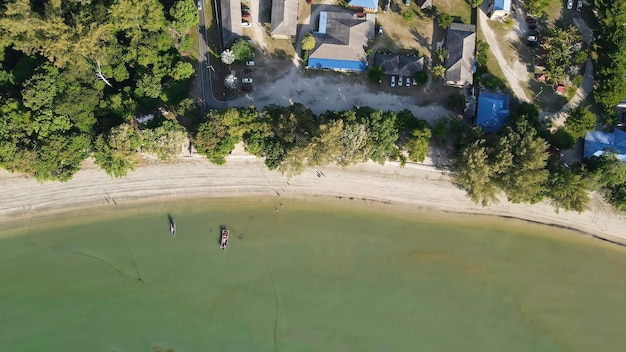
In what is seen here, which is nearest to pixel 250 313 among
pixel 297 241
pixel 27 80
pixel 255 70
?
pixel 297 241

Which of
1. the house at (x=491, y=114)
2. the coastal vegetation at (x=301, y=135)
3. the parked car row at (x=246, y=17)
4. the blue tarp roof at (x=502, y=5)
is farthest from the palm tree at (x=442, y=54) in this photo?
the parked car row at (x=246, y=17)

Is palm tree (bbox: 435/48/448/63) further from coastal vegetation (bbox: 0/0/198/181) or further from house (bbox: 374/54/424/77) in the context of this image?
coastal vegetation (bbox: 0/0/198/181)

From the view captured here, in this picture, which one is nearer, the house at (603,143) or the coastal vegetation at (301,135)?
the coastal vegetation at (301,135)

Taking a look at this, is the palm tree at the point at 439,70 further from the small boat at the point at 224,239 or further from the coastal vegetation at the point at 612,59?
the small boat at the point at 224,239

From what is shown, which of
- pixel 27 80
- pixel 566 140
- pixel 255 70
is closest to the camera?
pixel 27 80

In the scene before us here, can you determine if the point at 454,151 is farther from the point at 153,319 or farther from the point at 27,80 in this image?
the point at 27,80

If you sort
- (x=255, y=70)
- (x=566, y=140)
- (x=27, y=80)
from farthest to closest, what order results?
(x=255, y=70) < (x=566, y=140) < (x=27, y=80)

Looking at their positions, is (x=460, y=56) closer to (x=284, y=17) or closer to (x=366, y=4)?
(x=366, y=4)
